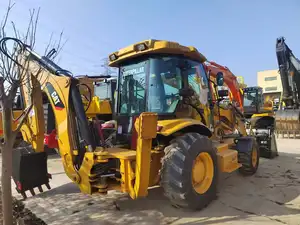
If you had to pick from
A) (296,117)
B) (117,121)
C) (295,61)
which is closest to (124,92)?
(117,121)

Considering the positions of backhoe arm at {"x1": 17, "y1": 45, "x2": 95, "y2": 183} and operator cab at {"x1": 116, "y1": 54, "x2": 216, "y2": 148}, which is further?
operator cab at {"x1": 116, "y1": 54, "x2": 216, "y2": 148}

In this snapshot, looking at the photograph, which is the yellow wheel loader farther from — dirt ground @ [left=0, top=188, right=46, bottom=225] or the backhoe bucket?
the backhoe bucket

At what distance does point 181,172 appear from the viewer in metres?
3.43

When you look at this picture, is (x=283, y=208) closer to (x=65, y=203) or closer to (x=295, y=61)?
(x=65, y=203)

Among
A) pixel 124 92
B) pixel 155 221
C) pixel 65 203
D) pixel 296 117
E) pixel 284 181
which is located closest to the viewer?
pixel 155 221

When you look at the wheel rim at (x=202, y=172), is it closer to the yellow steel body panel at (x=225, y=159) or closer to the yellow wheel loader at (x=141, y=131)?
the yellow wheel loader at (x=141, y=131)

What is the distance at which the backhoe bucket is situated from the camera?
1265cm

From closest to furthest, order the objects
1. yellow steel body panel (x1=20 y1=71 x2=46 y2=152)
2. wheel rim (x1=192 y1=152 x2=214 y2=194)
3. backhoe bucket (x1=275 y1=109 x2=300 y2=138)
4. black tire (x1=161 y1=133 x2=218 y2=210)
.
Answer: black tire (x1=161 y1=133 x2=218 y2=210) < wheel rim (x1=192 y1=152 x2=214 y2=194) < yellow steel body panel (x1=20 y1=71 x2=46 y2=152) < backhoe bucket (x1=275 y1=109 x2=300 y2=138)

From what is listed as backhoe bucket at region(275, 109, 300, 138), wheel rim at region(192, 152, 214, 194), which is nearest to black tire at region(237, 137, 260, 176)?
wheel rim at region(192, 152, 214, 194)

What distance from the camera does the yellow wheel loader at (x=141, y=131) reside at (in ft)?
11.3

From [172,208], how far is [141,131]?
1467mm

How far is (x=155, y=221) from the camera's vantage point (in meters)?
3.58

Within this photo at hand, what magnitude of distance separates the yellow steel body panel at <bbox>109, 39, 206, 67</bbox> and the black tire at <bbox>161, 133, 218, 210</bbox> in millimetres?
1326

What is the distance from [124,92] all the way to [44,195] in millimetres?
2251
